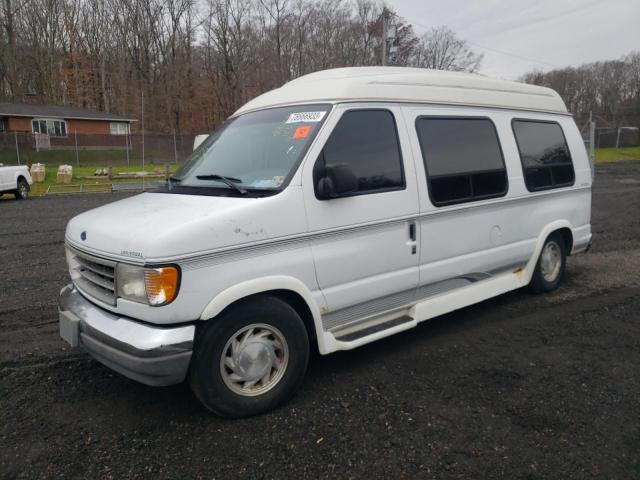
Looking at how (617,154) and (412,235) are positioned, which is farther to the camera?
(617,154)

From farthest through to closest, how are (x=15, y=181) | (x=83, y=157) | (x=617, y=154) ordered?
(x=617, y=154) → (x=83, y=157) → (x=15, y=181)

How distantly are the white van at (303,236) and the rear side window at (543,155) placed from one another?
11 cm

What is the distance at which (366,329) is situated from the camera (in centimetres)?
401

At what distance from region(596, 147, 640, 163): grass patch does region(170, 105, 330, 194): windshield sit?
3451 centimetres

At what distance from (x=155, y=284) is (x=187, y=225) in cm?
40

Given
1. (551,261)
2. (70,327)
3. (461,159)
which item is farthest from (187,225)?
(551,261)

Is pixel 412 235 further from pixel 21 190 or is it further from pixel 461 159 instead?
pixel 21 190

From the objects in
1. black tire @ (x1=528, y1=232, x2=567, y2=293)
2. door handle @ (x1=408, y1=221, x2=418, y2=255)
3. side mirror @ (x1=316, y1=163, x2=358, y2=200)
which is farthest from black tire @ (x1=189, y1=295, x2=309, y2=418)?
black tire @ (x1=528, y1=232, x2=567, y2=293)

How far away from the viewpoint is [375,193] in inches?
151

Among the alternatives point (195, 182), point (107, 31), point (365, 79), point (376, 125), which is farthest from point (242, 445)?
point (107, 31)

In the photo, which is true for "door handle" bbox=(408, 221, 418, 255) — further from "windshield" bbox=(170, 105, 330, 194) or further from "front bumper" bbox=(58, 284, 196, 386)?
"front bumper" bbox=(58, 284, 196, 386)

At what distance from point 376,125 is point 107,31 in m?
60.0

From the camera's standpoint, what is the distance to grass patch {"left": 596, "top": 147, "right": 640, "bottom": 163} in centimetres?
3481

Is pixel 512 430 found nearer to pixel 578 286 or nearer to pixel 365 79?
pixel 365 79
